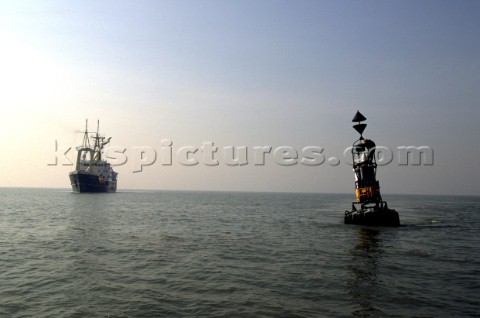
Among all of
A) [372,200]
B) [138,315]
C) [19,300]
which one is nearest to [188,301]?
[138,315]

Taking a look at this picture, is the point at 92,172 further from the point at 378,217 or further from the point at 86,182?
the point at 378,217

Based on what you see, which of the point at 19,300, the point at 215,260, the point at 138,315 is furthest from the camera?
the point at 215,260

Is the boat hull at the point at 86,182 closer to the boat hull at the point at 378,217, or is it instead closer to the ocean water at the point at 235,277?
the ocean water at the point at 235,277

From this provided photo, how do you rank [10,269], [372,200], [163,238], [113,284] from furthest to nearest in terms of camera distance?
[372,200]
[163,238]
[10,269]
[113,284]

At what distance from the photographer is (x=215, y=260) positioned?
21.2m

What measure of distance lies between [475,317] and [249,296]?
8.21 meters

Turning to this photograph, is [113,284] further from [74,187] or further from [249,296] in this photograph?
[74,187]

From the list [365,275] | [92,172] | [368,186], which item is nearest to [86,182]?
[92,172]

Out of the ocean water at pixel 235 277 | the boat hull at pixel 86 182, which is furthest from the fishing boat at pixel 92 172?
the ocean water at pixel 235 277

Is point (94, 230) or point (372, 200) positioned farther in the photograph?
point (372, 200)

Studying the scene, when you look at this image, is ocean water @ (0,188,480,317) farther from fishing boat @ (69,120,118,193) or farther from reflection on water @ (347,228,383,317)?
fishing boat @ (69,120,118,193)

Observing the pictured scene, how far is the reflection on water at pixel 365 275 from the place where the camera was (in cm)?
1292

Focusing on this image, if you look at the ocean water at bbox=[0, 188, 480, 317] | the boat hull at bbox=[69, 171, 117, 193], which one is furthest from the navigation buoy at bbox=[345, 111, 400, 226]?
the boat hull at bbox=[69, 171, 117, 193]

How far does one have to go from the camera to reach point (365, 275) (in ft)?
58.4
